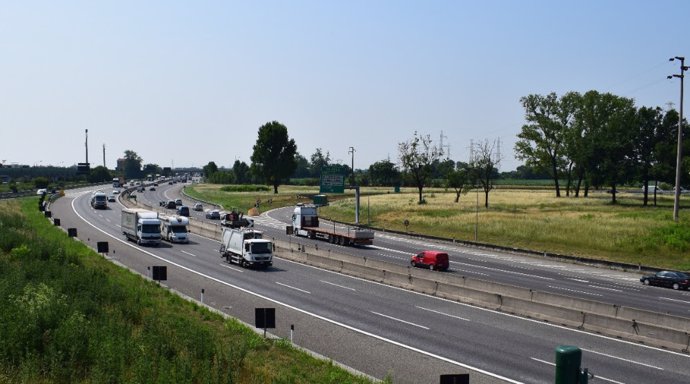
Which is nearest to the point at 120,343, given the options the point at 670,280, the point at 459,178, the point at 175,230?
the point at 670,280

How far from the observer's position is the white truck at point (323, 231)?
64875mm

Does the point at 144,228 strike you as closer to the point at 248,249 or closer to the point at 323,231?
the point at 248,249

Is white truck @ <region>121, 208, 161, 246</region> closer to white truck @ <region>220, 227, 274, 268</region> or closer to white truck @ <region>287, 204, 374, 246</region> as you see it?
white truck @ <region>220, 227, 274, 268</region>

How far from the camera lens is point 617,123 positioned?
4055 inches

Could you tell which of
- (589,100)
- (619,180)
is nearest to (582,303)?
(619,180)

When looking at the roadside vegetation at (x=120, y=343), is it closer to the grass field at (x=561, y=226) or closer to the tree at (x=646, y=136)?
the grass field at (x=561, y=226)

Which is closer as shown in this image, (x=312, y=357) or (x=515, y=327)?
(x=312, y=357)

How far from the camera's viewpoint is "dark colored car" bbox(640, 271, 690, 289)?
44.2 meters

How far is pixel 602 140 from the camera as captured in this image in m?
103

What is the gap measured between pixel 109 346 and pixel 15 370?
8.17 feet

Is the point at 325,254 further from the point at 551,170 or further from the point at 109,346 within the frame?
the point at 551,170

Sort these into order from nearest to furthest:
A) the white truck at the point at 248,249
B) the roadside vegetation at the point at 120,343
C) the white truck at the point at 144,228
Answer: the roadside vegetation at the point at 120,343 < the white truck at the point at 248,249 < the white truck at the point at 144,228

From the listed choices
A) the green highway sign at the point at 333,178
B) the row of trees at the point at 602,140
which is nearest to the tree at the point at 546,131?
the row of trees at the point at 602,140

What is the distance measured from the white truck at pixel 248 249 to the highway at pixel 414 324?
852mm
